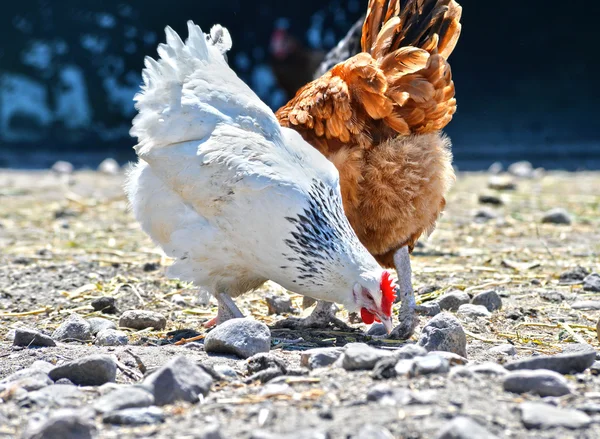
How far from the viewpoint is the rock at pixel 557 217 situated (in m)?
6.34

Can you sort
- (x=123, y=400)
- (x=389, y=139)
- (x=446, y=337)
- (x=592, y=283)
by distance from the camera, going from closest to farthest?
1. (x=123, y=400)
2. (x=446, y=337)
3. (x=389, y=139)
4. (x=592, y=283)

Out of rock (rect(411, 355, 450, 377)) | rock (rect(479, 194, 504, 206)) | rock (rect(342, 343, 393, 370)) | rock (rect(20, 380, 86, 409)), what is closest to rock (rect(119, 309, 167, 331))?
rock (rect(20, 380, 86, 409))

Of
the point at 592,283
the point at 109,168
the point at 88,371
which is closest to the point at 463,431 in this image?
the point at 88,371

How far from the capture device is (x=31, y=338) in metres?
3.10

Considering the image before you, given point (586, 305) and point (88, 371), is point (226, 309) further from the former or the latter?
point (586, 305)

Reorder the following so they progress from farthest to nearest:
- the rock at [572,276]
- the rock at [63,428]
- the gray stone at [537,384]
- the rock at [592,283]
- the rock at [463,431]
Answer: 1. the rock at [572,276]
2. the rock at [592,283]
3. the gray stone at [537,384]
4. the rock at [63,428]
5. the rock at [463,431]

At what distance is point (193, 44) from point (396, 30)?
3.34ft

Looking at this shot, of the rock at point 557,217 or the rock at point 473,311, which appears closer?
the rock at point 473,311

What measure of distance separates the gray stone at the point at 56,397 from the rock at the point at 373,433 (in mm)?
875

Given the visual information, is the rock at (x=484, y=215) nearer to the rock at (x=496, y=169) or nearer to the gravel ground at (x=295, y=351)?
the gravel ground at (x=295, y=351)

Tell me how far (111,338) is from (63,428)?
51.6 inches

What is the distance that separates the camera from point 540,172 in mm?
9766

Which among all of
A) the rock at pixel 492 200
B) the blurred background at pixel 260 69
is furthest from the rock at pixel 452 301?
the blurred background at pixel 260 69

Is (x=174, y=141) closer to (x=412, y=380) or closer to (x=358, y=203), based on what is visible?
(x=358, y=203)
